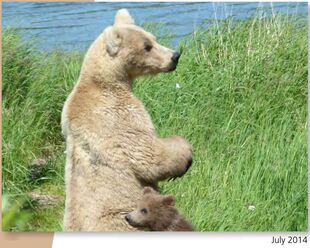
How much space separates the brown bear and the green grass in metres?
0.38

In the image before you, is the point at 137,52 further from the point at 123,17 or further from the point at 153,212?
the point at 153,212

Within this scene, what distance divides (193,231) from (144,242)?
9.4 inches

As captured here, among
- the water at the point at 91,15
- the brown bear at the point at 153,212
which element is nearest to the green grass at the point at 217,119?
the water at the point at 91,15

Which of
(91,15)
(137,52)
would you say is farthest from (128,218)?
(91,15)

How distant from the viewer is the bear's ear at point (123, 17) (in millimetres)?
3529

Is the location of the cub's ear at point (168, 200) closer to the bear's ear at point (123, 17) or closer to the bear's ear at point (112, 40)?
the bear's ear at point (112, 40)

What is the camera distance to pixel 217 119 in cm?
411

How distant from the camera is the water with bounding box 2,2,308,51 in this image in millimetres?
3838

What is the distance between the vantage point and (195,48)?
409cm

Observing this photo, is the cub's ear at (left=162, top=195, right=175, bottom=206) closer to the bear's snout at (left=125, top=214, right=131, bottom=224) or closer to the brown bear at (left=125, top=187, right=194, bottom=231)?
the brown bear at (left=125, top=187, right=194, bottom=231)

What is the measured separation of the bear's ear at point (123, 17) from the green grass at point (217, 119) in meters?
0.38

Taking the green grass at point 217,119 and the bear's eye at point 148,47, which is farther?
the green grass at point 217,119

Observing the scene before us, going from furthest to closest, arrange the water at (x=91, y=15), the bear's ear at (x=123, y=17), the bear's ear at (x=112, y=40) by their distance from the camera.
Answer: the water at (x=91, y=15) → the bear's ear at (x=123, y=17) → the bear's ear at (x=112, y=40)

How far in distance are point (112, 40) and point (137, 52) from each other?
140 mm
